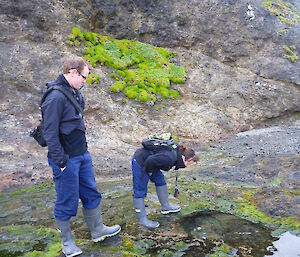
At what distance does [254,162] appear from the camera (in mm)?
10469

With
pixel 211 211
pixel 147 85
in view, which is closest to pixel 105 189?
pixel 211 211

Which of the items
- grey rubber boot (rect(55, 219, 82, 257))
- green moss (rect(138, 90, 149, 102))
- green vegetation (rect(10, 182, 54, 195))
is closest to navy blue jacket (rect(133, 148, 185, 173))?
grey rubber boot (rect(55, 219, 82, 257))

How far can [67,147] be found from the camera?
4930mm

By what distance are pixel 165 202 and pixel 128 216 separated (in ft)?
2.69

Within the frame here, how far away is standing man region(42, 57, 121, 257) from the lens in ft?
15.2

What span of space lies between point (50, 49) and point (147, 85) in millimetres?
4338

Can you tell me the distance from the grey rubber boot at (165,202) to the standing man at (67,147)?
1.82m

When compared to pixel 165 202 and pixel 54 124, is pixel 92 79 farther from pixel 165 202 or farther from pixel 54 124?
pixel 54 124

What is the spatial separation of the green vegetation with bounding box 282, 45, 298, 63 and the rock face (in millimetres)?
214

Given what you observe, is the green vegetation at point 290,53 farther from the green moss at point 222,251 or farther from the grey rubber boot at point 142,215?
the green moss at point 222,251

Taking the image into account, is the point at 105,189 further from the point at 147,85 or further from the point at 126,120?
the point at 147,85

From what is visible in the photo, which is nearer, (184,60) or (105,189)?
(105,189)

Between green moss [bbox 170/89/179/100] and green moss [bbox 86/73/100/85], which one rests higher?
green moss [bbox 86/73/100/85]

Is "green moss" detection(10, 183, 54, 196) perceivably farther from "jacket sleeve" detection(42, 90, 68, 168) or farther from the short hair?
the short hair
